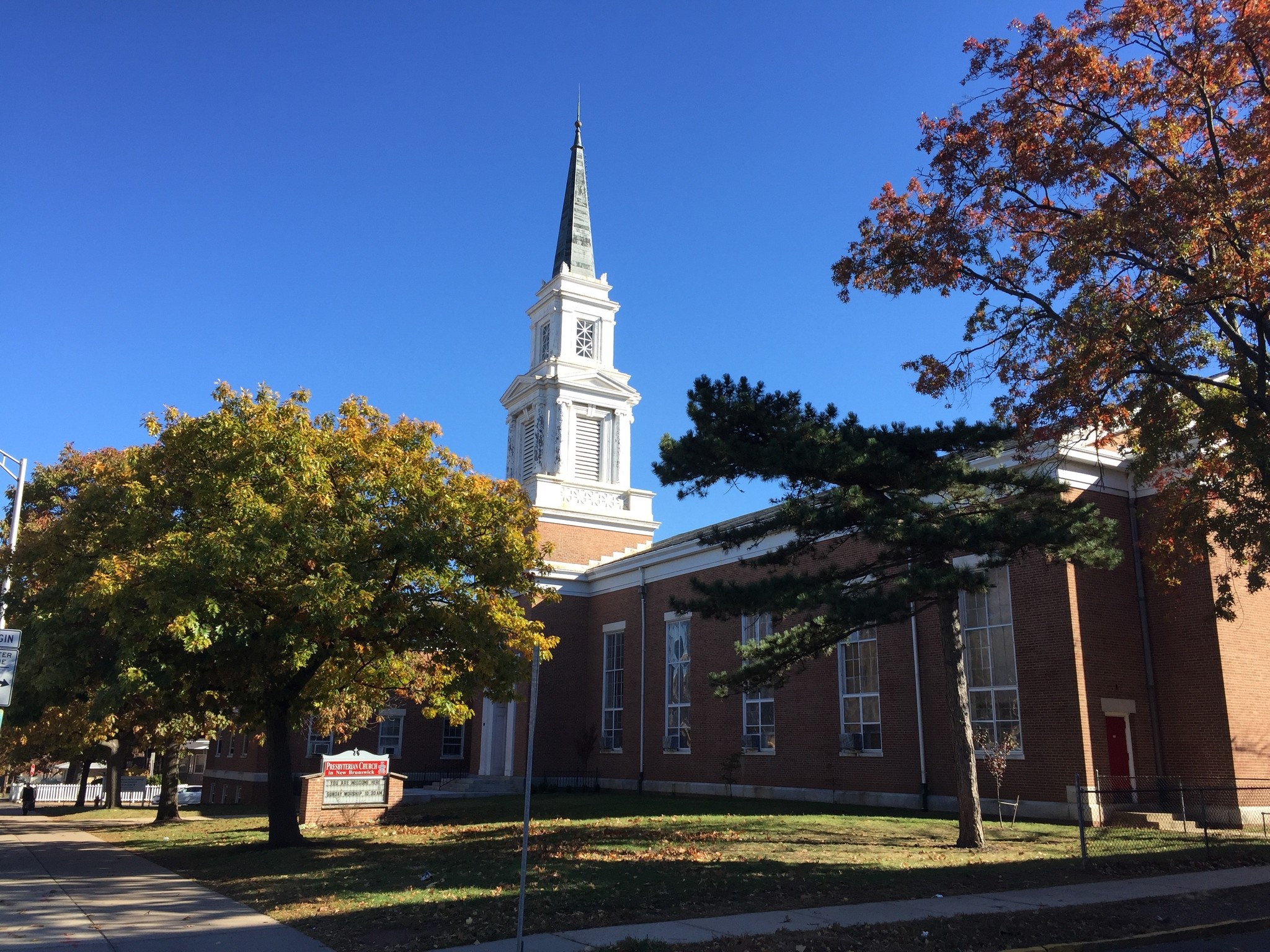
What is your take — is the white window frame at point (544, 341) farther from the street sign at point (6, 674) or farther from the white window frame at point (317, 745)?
the street sign at point (6, 674)

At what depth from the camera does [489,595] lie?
62.5 ft

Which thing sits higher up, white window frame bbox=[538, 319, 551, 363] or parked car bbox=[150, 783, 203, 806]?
white window frame bbox=[538, 319, 551, 363]

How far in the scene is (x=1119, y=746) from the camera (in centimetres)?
2189

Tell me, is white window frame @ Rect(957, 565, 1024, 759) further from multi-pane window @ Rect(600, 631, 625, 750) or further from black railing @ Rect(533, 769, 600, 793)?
black railing @ Rect(533, 769, 600, 793)

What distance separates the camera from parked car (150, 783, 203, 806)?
49.6m

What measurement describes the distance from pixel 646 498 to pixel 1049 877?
1227 inches

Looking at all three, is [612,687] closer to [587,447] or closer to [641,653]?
[641,653]

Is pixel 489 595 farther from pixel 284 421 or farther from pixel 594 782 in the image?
pixel 594 782

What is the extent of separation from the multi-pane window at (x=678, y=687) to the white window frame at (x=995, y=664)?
11.9 m

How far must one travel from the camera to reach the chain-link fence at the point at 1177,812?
1744 centimetres

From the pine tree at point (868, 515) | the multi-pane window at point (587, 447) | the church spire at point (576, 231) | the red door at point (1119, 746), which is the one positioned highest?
the church spire at point (576, 231)

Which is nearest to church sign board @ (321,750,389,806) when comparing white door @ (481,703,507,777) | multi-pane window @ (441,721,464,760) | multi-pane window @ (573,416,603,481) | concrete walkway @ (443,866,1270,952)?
white door @ (481,703,507,777)

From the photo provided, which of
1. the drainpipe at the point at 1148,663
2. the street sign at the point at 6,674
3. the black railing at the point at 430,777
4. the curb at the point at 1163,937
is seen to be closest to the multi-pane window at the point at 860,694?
the drainpipe at the point at 1148,663

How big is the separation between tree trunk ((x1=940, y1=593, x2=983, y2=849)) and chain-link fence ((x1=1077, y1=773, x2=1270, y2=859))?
254cm
